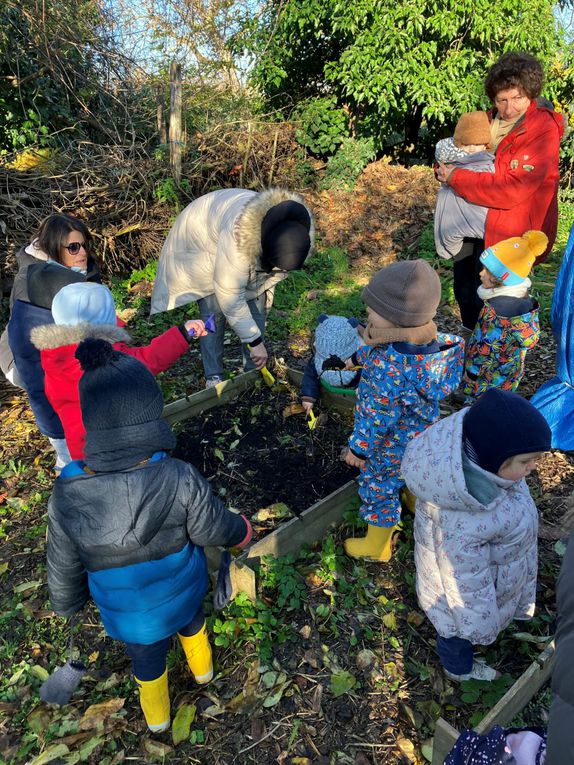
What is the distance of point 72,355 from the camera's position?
2.81 meters

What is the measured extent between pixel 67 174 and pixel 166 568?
6.41 m

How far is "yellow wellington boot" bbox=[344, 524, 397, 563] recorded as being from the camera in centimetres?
300

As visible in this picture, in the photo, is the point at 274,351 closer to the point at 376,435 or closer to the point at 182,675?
the point at 376,435

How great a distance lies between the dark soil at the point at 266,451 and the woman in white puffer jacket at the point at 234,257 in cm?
44

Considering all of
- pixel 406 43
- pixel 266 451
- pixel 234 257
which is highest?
pixel 406 43

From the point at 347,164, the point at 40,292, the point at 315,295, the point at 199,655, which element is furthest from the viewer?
the point at 347,164

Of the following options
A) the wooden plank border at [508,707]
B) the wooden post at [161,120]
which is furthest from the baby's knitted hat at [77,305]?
the wooden post at [161,120]

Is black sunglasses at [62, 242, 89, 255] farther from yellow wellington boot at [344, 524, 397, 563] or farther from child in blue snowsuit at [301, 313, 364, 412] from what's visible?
yellow wellington boot at [344, 524, 397, 563]

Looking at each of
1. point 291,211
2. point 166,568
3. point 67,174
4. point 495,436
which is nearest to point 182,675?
point 166,568

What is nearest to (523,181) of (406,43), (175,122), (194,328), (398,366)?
(398,366)

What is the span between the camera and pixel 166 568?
2.10 meters

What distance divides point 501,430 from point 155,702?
1887 millimetres

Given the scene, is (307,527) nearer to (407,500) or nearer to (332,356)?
(407,500)

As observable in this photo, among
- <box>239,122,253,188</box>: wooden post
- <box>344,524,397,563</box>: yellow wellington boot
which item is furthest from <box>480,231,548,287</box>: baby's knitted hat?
<box>239,122,253,188</box>: wooden post
